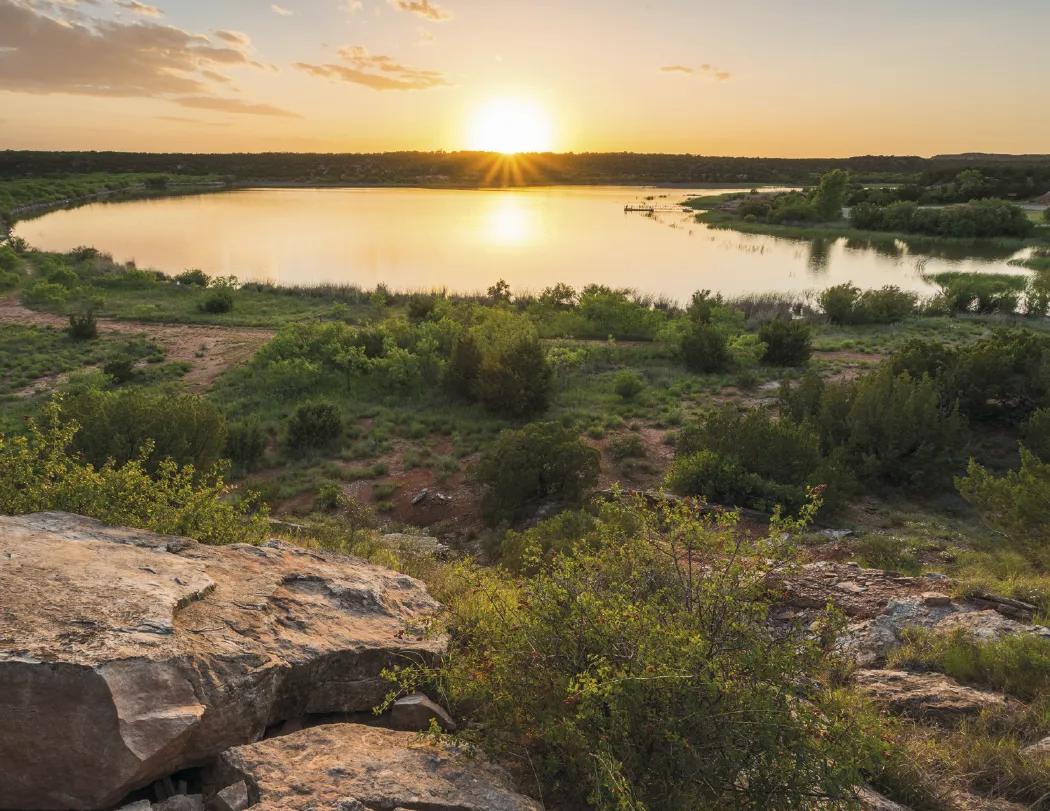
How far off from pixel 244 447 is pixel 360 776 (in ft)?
40.4

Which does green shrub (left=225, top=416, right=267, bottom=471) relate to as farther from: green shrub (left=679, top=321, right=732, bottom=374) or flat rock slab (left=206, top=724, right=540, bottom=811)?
green shrub (left=679, top=321, right=732, bottom=374)

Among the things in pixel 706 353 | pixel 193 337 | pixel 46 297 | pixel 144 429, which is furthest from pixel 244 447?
pixel 46 297

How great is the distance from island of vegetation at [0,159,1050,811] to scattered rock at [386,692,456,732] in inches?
4.3

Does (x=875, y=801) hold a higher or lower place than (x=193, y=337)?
lower

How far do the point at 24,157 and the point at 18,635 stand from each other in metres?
167

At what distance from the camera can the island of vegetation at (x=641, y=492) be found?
11.2 feet

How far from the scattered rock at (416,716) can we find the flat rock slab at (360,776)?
1.02 ft

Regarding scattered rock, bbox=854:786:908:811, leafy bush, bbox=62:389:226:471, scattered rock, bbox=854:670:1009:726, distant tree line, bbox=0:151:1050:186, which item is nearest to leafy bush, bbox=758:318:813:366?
leafy bush, bbox=62:389:226:471

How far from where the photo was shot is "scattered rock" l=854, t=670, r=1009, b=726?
4656mm

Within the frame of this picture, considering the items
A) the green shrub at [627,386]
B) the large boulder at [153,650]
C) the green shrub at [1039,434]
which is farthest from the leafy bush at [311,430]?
the green shrub at [1039,434]

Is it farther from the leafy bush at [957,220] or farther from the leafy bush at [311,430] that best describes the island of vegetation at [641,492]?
the leafy bush at [957,220]

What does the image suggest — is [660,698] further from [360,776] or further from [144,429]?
[144,429]

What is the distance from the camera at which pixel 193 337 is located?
84.6ft

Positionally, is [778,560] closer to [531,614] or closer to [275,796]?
[531,614]
